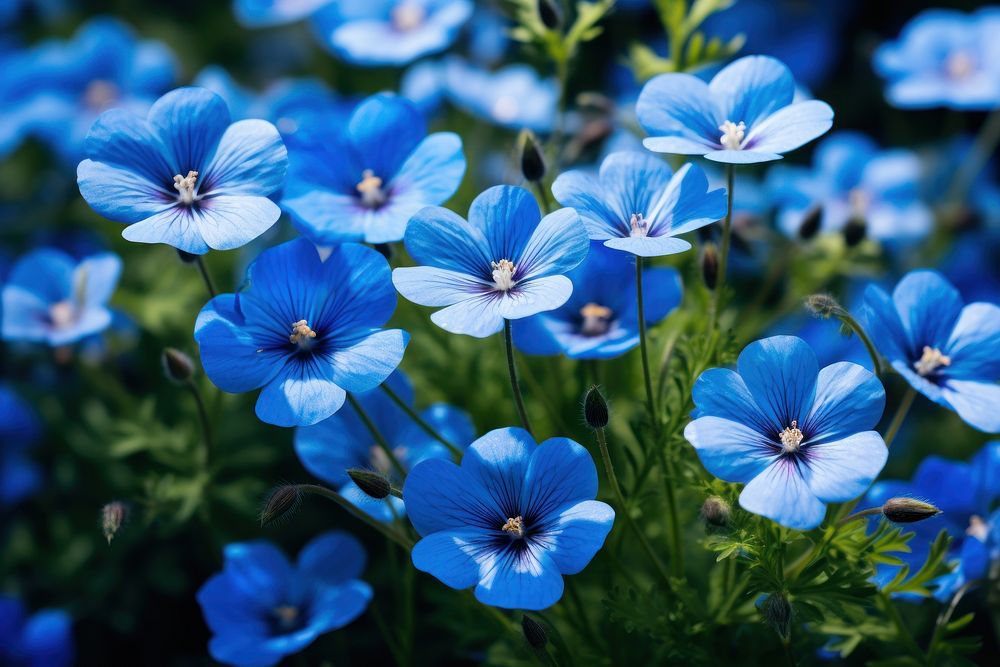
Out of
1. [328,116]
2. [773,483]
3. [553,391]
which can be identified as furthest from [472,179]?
[773,483]

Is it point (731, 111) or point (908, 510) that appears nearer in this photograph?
point (908, 510)

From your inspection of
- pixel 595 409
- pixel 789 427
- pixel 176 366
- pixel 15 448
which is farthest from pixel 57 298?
pixel 789 427

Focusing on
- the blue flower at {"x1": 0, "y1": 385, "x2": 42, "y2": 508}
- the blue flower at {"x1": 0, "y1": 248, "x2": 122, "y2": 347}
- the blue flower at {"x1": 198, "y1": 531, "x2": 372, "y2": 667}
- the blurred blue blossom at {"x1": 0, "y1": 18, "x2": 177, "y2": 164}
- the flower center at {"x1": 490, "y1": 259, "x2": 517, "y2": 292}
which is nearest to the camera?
the flower center at {"x1": 490, "y1": 259, "x2": 517, "y2": 292}

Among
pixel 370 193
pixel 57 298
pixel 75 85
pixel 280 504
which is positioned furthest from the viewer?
pixel 75 85

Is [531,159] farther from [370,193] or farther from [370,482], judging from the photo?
[370,482]

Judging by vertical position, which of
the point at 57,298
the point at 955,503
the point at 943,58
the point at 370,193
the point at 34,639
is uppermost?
the point at 943,58

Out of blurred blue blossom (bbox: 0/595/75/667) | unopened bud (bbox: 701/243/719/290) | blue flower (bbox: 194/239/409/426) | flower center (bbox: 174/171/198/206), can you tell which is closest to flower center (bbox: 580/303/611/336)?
unopened bud (bbox: 701/243/719/290)

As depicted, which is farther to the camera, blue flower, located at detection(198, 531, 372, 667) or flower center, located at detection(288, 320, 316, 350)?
blue flower, located at detection(198, 531, 372, 667)

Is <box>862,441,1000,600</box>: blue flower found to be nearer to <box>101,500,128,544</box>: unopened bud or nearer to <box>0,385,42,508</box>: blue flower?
<box>101,500,128,544</box>: unopened bud
